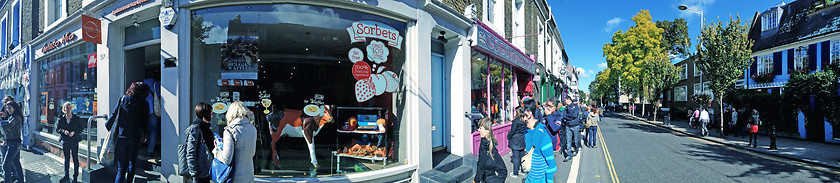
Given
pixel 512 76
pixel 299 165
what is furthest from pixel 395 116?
pixel 512 76

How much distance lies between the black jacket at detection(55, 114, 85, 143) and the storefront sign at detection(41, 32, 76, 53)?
1.98 metres

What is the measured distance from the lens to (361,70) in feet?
16.7

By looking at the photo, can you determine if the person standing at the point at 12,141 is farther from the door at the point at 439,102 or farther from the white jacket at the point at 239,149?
the door at the point at 439,102

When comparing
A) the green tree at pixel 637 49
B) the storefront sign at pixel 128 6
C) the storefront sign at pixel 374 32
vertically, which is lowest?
the storefront sign at pixel 374 32

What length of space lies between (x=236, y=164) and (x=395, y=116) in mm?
2654

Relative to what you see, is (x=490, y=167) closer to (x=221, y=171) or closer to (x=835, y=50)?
(x=221, y=171)

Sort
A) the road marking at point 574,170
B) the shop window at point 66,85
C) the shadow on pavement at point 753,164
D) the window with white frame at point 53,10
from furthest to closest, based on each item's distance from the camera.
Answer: the window with white frame at point 53,10
the shadow on pavement at point 753,164
the shop window at point 66,85
the road marking at point 574,170

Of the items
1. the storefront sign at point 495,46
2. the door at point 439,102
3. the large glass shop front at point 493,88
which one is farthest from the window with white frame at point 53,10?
the large glass shop front at point 493,88

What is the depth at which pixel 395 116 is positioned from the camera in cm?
540

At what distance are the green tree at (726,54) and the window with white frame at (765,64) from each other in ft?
11.8

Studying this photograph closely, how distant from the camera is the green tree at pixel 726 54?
1339cm

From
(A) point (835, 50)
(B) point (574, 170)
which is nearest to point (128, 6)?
(B) point (574, 170)

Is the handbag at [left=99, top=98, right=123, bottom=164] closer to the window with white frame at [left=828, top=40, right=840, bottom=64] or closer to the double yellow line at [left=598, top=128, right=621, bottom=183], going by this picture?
the double yellow line at [left=598, top=128, right=621, bottom=183]

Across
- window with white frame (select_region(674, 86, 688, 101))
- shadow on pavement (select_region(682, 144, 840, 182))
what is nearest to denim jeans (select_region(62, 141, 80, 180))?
shadow on pavement (select_region(682, 144, 840, 182))
